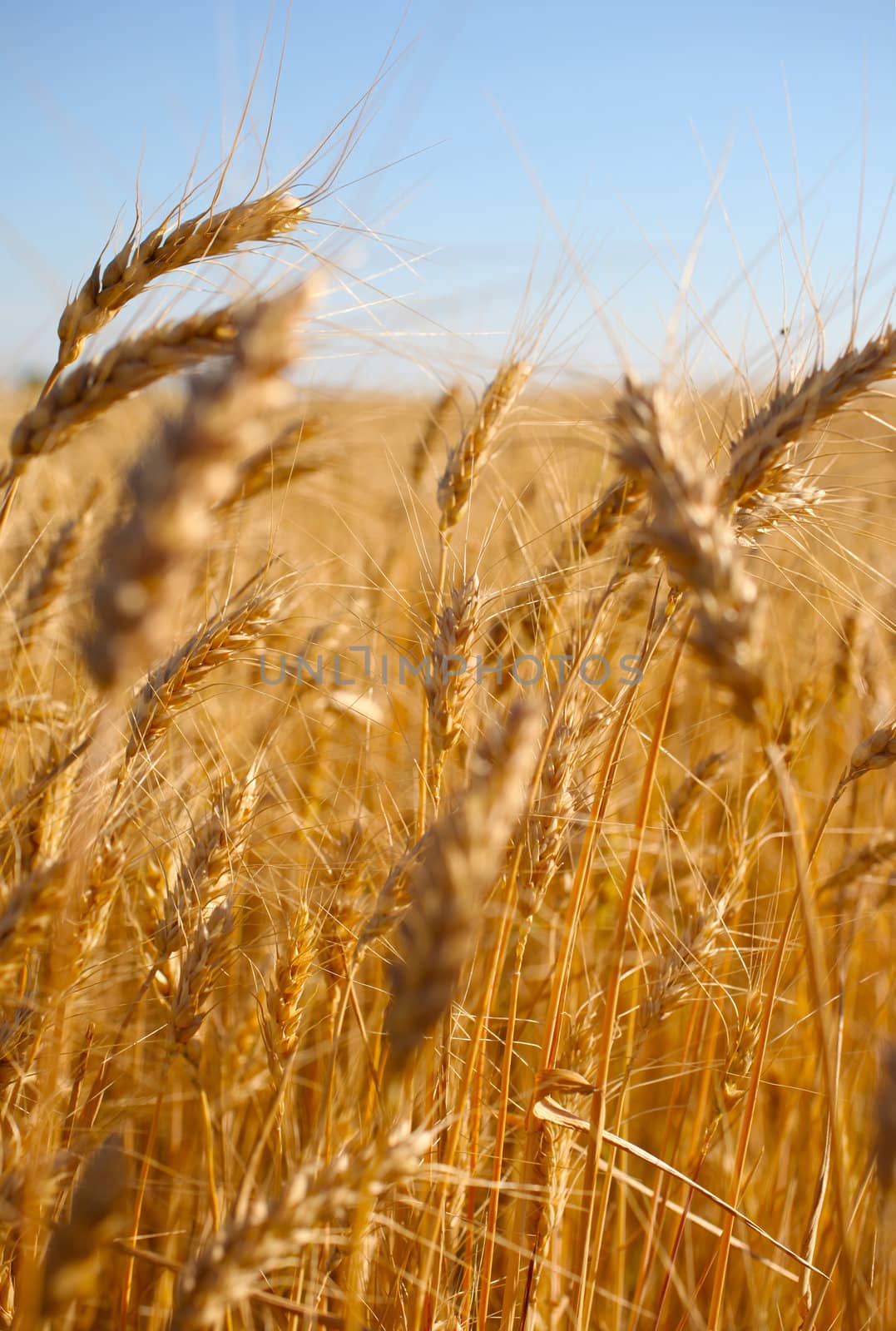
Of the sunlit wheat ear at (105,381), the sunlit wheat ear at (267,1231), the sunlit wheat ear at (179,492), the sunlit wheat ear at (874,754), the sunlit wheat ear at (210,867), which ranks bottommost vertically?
the sunlit wheat ear at (267,1231)

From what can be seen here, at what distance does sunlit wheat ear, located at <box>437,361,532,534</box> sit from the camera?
1.68 m

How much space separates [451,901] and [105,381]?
96cm

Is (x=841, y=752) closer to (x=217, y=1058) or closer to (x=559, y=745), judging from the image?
(x=559, y=745)

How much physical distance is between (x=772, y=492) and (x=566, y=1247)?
5.27 ft

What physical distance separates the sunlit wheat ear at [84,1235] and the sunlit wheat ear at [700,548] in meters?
0.66

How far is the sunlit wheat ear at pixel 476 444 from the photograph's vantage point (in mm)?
1678

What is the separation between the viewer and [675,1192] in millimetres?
1966

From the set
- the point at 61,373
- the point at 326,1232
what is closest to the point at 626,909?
the point at 326,1232

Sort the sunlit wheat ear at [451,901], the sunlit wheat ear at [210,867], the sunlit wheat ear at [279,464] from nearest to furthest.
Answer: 1. the sunlit wheat ear at [451,901]
2. the sunlit wheat ear at [210,867]
3. the sunlit wheat ear at [279,464]

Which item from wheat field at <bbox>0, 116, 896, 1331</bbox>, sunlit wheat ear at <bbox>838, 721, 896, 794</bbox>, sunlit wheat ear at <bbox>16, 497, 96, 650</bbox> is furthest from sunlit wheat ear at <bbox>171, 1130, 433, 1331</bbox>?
sunlit wheat ear at <bbox>16, 497, 96, 650</bbox>

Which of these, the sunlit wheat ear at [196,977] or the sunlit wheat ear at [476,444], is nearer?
the sunlit wheat ear at [196,977]

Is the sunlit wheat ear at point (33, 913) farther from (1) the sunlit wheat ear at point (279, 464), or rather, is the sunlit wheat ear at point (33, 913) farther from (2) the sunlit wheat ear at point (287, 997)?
(1) the sunlit wheat ear at point (279, 464)

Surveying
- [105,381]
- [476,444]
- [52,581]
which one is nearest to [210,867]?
[105,381]

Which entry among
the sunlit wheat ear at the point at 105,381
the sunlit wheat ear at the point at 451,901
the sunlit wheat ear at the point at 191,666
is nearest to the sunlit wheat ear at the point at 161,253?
the sunlit wheat ear at the point at 105,381
